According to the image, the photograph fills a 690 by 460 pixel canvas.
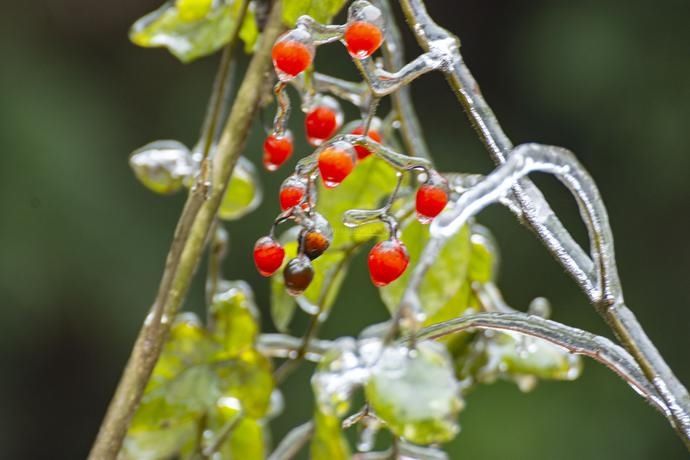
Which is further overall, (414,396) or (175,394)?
(175,394)

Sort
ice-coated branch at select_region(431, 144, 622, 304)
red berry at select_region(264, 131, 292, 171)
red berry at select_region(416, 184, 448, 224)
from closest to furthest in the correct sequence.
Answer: ice-coated branch at select_region(431, 144, 622, 304) → red berry at select_region(416, 184, 448, 224) → red berry at select_region(264, 131, 292, 171)

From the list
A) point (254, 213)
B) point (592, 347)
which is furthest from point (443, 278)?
point (254, 213)

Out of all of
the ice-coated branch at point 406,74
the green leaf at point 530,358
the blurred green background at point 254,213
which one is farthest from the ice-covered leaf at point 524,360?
the blurred green background at point 254,213

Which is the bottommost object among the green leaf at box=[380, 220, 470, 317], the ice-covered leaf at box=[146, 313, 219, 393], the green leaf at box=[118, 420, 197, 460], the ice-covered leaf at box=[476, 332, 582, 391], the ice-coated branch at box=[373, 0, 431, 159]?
the green leaf at box=[118, 420, 197, 460]

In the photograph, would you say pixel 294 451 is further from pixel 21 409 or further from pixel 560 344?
pixel 21 409

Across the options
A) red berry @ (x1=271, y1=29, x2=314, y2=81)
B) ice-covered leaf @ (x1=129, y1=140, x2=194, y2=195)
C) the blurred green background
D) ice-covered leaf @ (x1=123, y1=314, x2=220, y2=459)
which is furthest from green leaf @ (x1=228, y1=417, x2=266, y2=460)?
the blurred green background

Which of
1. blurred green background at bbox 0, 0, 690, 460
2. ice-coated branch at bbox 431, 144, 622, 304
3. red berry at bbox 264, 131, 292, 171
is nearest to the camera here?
ice-coated branch at bbox 431, 144, 622, 304

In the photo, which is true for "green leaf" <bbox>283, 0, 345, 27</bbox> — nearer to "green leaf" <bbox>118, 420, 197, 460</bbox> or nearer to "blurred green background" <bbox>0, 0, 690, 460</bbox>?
"green leaf" <bbox>118, 420, 197, 460</bbox>

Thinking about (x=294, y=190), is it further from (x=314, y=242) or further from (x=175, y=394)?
(x=175, y=394)
